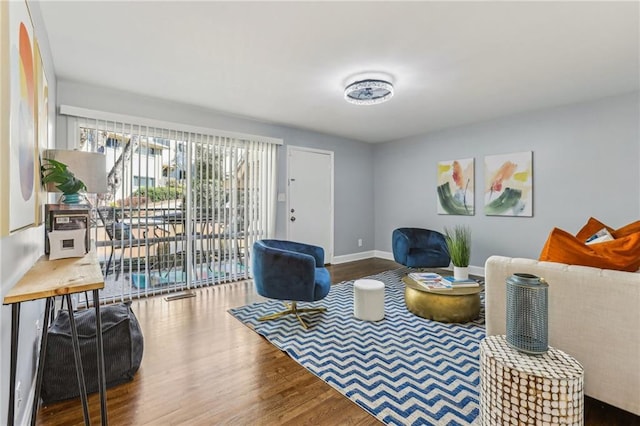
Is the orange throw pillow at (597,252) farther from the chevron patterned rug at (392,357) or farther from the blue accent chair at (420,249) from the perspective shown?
the blue accent chair at (420,249)

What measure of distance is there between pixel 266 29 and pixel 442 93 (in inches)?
83.1

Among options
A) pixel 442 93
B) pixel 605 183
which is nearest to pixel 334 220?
pixel 442 93

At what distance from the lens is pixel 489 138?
4.34 meters

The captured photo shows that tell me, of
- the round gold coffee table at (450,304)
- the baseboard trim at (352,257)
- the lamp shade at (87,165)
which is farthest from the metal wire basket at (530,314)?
the baseboard trim at (352,257)

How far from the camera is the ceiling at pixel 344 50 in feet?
6.27

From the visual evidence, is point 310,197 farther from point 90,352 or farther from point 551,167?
point 90,352

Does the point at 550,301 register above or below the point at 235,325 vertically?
above

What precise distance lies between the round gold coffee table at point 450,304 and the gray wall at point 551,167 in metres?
1.91

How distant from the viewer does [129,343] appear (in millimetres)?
1912

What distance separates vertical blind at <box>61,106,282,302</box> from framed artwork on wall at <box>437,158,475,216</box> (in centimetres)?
276

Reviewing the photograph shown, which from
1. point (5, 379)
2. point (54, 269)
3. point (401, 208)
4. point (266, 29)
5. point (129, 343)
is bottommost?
point (129, 343)

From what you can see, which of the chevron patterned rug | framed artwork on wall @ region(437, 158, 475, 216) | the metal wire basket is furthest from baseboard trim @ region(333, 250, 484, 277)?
the metal wire basket

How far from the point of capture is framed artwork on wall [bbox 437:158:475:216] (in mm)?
4555

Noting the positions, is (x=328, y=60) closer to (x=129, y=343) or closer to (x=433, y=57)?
(x=433, y=57)
